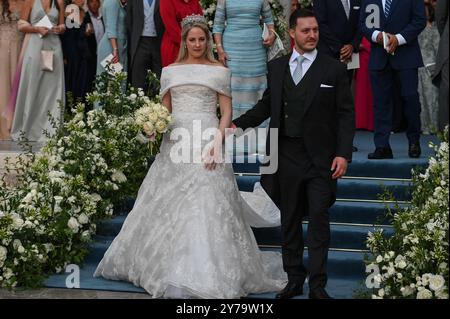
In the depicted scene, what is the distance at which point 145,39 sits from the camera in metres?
11.1

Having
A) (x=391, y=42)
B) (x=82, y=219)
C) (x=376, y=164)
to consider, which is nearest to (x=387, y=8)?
(x=391, y=42)

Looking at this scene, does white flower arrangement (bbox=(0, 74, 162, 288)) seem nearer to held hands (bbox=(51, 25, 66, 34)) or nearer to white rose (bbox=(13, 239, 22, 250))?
white rose (bbox=(13, 239, 22, 250))

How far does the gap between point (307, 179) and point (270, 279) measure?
3.50 feet

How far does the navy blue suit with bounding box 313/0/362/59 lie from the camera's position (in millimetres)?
10125

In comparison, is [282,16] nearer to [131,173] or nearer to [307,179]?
[131,173]

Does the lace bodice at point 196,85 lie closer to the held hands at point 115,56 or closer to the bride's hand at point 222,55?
the bride's hand at point 222,55

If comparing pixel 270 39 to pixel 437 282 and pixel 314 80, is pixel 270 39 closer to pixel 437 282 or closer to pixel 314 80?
pixel 314 80

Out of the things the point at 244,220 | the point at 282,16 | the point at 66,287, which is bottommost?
the point at 66,287

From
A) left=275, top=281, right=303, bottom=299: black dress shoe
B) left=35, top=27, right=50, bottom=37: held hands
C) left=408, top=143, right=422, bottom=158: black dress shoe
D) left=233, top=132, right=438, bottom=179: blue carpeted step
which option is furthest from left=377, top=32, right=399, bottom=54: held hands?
left=35, top=27, right=50, bottom=37: held hands

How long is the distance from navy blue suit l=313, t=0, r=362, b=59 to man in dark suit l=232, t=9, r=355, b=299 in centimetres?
276

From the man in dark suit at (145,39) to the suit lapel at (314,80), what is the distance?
4017mm

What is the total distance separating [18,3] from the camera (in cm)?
1228

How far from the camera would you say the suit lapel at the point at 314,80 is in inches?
287
